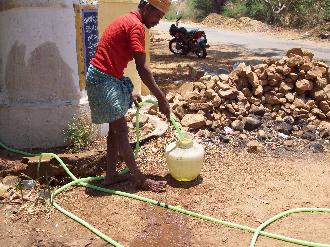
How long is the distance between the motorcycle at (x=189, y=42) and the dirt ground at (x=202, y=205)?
311 inches

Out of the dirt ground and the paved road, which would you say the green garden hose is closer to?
the dirt ground

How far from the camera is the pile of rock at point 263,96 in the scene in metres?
5.76

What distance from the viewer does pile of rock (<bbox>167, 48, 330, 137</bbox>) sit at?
5.76 metres

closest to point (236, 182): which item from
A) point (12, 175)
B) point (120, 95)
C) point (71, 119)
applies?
point (120, 95)

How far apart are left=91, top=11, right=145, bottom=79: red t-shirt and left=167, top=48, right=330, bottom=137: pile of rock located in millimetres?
2113

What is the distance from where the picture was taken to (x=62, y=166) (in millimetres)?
4207

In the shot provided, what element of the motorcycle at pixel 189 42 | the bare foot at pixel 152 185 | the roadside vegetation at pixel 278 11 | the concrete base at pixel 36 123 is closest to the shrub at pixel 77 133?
the concrete base at pixel 36 123

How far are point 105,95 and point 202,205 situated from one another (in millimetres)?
1270

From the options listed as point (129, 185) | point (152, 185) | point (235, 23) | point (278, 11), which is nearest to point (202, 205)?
point (152, 185)

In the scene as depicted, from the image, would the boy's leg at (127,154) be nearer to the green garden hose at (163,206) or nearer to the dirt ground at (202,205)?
the dirt ground at (202,205)

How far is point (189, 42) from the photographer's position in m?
13.0

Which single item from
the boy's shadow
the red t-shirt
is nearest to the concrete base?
the boy's shadow

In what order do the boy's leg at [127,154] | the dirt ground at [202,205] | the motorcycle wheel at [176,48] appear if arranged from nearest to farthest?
the dirt ground at [202,205]
the boy's leg at [127,154]
the motorcycle wheel at [176,48]

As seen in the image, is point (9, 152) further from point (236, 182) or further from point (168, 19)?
point (168, 19)
